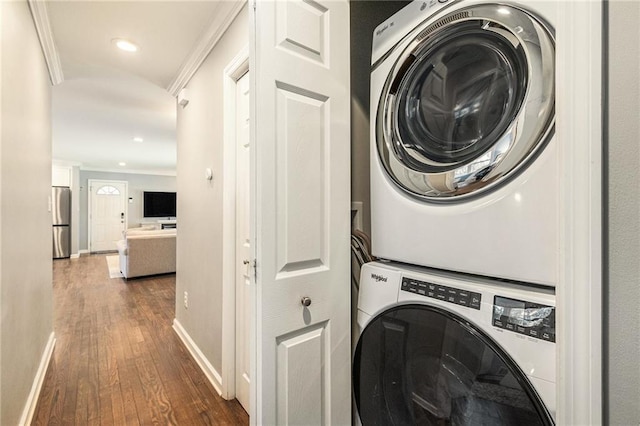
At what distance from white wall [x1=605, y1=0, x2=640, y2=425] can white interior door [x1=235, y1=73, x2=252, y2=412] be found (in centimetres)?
152

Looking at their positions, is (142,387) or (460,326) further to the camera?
(142,387)

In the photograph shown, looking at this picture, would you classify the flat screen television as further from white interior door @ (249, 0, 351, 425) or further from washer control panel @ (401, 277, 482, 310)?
washer control panel @ (401, 277, 482, 310)

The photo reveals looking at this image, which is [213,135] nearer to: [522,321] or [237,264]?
[237,264]

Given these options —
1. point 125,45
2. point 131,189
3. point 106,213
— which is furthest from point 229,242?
point 131,189

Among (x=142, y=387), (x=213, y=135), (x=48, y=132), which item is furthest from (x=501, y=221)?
(x=48, y=132)

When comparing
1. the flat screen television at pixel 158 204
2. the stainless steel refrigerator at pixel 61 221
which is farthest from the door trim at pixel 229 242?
the flat screen television at pixel 158 204

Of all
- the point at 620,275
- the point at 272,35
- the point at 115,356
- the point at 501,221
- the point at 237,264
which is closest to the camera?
the point at 620,275

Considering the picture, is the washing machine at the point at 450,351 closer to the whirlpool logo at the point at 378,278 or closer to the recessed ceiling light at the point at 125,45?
the whirlpool logo at the point at 378,278

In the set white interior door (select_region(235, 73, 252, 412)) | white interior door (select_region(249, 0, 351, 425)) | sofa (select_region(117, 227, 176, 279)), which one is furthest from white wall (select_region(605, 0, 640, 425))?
sofa (select_region(117, 227, 176, 279))

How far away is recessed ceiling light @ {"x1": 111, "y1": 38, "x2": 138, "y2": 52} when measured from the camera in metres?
1.97

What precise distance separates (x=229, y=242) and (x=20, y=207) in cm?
108

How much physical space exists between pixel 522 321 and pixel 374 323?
42cm

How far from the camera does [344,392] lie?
1.04m

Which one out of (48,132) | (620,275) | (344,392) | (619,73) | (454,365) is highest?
(48,132)
